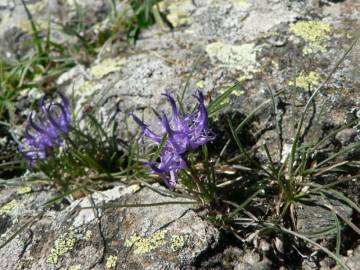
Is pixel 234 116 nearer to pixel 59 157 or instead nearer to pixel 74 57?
pixel 59 157

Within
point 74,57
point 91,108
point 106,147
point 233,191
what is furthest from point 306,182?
point 74,57

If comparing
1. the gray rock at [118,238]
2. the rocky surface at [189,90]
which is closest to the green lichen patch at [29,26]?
the rocky surface at [189,90]

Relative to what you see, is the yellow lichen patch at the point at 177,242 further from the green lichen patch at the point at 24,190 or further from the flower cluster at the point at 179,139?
the green lichen patch at the point at 24,190

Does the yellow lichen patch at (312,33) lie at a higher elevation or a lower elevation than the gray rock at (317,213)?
higher

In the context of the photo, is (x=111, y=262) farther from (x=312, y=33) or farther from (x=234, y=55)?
(x=312, y=33)

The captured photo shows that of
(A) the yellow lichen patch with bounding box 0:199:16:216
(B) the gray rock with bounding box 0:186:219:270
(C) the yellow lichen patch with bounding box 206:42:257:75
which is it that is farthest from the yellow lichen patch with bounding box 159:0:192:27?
(A) the yellow lichen patch with bounding box 0:199:16:216

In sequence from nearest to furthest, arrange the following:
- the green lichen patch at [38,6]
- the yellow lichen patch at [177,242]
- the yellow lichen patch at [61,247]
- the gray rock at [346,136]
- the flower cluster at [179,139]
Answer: the flower cluster at [179,139] → the yellow lichen patch at [177,242] → the yellow lichen patch at [61,247] → the gray rock at [346,136] → the green lichen patch at [38,6]

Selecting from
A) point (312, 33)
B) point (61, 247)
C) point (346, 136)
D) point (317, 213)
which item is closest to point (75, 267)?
point (61, 247)

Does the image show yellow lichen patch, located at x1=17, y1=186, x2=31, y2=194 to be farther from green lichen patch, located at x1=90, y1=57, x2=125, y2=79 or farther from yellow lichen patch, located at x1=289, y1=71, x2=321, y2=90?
yellow lichen patch, located at x1=289, y1=71, x2=321, y2=90
